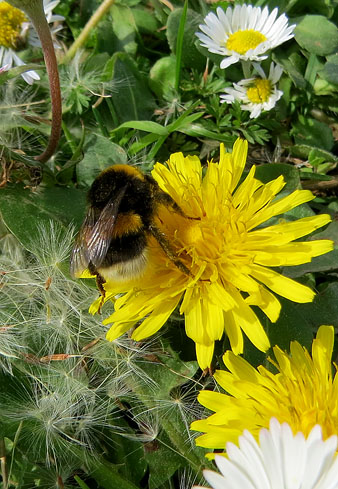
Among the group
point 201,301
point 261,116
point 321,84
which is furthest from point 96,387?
point 321,84

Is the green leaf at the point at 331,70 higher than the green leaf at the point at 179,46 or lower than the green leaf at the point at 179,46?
lower

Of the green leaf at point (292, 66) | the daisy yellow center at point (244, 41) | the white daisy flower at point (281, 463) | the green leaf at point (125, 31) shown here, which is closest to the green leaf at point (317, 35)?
the green leaf at point (292, 66)

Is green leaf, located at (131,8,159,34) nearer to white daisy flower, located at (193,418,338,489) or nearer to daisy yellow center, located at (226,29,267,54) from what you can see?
daisy yellow center, located at (226,29,267,54)

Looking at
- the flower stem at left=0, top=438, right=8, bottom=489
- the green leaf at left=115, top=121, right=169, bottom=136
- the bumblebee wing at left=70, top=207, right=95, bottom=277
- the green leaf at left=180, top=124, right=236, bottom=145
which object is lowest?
the flower stem at left=0, top=438, right=8, bottom=489

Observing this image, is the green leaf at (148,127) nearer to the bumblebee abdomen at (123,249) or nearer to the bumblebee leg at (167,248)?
the bumblebee leg at (167,248)

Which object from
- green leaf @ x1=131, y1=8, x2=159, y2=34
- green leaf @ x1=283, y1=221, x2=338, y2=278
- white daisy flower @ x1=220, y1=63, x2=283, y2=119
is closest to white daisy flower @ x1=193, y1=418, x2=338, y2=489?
green leaf @ x1=283, y1=221, x2=338, y2=278

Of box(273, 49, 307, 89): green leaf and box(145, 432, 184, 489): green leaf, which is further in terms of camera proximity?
box(273, 49, 307, 89): green leaf

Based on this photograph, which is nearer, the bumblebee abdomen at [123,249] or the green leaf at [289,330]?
the bumblebee abdomen at [123,249]
